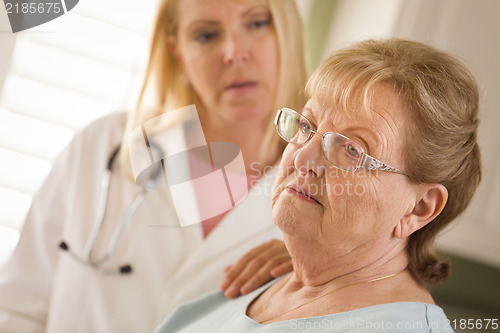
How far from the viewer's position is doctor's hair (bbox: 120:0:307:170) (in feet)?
3.52

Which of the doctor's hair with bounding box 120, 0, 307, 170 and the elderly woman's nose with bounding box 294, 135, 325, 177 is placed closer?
the elderly woman's nose with bounding box 294, 135, 325, 177

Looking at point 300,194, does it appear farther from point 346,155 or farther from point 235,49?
point 235,49

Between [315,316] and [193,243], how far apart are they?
15.2 inches

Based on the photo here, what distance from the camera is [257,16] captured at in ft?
3.49

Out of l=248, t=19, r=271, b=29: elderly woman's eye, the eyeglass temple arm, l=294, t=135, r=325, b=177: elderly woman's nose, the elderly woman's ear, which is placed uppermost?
l=248, t=19, r=271, b=29: elderly woman's eye

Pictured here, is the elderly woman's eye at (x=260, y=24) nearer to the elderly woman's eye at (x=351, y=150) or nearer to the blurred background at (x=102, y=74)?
the blurred background at (x=102, y=74)

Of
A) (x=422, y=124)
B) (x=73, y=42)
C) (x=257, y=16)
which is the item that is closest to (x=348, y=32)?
(x=257, y=16)

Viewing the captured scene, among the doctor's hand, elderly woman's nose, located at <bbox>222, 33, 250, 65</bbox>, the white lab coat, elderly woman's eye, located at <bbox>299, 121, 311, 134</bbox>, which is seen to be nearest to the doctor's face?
elderly woman's nose, located at <bbox>222, 33, 250, 65</bbox>

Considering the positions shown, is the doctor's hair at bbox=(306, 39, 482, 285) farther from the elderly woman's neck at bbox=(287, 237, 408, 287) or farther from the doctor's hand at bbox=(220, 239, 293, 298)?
the doctor's hand at bbox=(220, 239, 293, 298)

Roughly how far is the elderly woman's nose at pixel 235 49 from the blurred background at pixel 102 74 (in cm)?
35

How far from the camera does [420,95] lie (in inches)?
24.0

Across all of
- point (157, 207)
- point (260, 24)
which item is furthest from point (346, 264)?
point (260, 24)

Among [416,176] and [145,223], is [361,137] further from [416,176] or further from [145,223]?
[145,223]

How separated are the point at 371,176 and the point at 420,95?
10 centimetres
